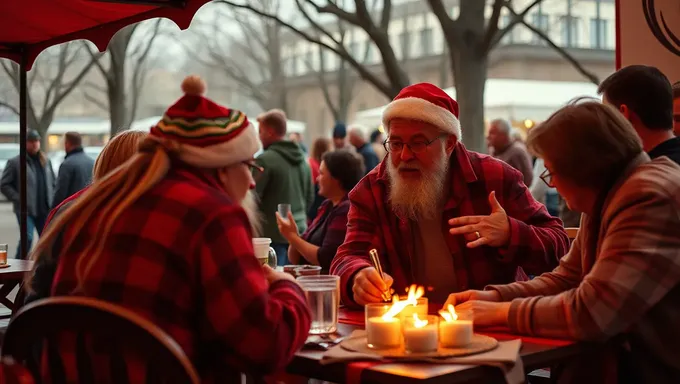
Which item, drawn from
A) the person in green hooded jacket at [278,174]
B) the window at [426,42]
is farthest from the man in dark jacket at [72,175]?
the window at [426,42]

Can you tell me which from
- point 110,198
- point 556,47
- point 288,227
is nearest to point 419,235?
point 110,198

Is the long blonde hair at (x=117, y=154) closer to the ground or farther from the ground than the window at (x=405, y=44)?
closer to the ground

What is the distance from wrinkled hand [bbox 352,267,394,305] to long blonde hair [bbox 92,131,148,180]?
108 cm

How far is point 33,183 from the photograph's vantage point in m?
13.1

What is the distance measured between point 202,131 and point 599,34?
3201 cm

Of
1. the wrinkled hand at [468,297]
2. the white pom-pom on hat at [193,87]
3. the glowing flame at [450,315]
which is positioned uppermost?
the white pom-pom on hat at [193,87]

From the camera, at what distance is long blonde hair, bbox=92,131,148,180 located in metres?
3.94

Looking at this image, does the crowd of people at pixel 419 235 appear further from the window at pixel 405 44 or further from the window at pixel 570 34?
the window at pixel 570 34

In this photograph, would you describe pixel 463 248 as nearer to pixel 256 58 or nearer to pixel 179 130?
pixel 179 130

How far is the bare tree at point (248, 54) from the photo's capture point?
27578mm

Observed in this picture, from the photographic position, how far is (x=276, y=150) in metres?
9.56

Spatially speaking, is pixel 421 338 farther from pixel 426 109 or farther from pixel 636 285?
pixel 426 109

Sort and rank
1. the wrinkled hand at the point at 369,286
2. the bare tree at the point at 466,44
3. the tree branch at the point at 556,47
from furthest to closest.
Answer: the tree branch at the point at 556,47, the bare tree at the point at 466,44, the wrinkled hand at the point at 369,286

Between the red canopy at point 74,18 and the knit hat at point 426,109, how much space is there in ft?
6.44
